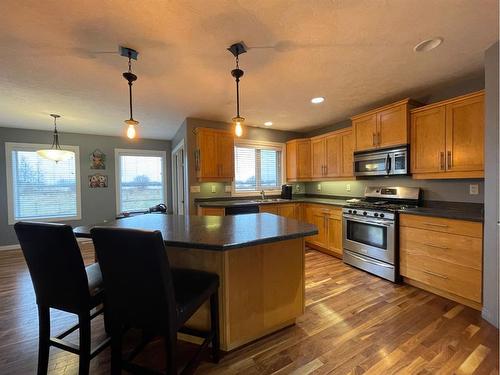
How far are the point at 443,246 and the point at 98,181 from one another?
630 centimetres

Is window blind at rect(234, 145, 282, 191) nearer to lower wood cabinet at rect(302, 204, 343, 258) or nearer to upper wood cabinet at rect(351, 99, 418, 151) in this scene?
lower wood cabinet at rect(302, 204, 343, 258)

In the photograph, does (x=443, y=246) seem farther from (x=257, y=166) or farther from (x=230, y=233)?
(x=257, y=166)

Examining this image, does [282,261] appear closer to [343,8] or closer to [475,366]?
[475,366]

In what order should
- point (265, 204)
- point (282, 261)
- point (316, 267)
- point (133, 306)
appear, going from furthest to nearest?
point (265, 204)
point (316, 267)
point (282, 261)
point (133, 306)

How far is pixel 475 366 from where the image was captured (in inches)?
61.3

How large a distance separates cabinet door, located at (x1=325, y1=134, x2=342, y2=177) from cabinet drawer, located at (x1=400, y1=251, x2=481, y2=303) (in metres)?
1.81

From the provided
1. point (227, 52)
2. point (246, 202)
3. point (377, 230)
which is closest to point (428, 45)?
point (227, 52)

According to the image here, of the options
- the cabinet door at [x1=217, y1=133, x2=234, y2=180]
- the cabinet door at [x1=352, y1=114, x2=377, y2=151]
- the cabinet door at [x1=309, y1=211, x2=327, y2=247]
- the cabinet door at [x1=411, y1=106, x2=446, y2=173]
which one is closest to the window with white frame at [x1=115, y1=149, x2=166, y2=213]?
the cabinet door at [x1=217, y1=133, x2=234, y2=180]

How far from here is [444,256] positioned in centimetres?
241

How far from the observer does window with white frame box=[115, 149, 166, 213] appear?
17.9ft

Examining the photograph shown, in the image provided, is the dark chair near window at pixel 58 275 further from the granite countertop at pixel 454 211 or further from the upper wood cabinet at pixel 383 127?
the upper wood cabinet at pixel 383 127

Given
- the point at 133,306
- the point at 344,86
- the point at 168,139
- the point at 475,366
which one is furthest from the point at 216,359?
the point at 168,139

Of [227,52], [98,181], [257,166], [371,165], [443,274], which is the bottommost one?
[443,274]

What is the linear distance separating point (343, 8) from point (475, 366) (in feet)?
8.51
